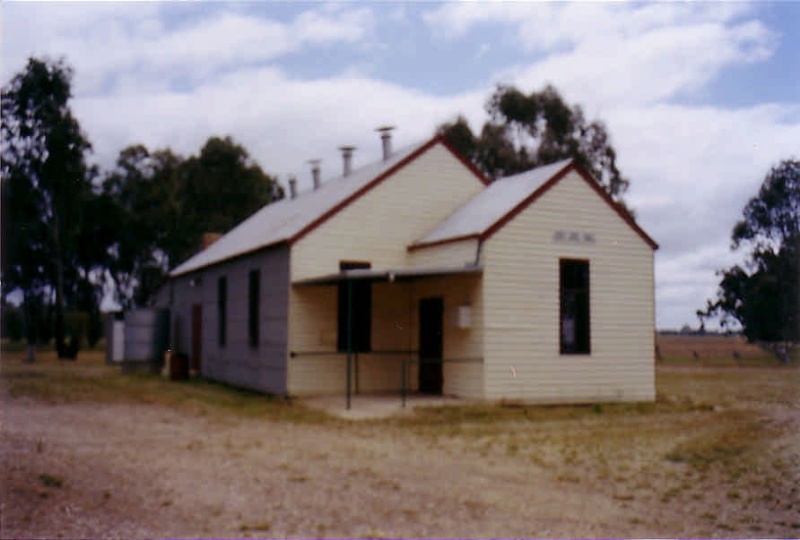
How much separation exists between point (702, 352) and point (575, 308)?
33.7 meters

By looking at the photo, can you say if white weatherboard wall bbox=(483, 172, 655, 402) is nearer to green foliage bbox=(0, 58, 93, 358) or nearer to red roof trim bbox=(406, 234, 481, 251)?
red roof trim bbox=(406, 234, 481, 251)

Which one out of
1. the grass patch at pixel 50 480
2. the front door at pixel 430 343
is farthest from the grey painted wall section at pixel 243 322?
the grass patch at pixel 50 480

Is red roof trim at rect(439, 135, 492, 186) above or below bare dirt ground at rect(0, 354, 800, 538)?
above

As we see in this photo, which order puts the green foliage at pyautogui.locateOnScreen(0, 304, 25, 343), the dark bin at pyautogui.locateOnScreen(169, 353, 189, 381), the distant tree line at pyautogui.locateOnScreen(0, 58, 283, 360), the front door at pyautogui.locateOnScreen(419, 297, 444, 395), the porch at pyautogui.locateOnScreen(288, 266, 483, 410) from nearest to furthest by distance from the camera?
the porch at pyautogui.locateOnScreen(288, 266, 483, 410) → the front door at pyautogui.locateOnScreen(419, 297, 444, 395) → the dark bin at pyautogui.locateOnScreen(169, 353, 189, 381) → the distant tree line at pyautogui.locateOnScreen(0, 58, 283, 360) → the green foliage at pyautogui.locateOnScreen(0, 304, 25, 343)

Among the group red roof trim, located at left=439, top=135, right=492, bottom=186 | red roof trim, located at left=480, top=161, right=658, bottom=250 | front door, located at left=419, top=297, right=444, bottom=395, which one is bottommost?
front door, located at left=419, top=297, right=444, bottom=395

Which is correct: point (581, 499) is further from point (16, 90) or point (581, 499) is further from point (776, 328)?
point (16, 90)

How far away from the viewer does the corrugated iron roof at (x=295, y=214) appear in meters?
20.8

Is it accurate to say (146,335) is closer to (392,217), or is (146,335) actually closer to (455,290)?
(392,217)

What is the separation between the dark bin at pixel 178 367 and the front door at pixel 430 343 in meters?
8.95

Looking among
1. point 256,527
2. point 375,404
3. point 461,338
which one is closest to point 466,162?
point 461,338

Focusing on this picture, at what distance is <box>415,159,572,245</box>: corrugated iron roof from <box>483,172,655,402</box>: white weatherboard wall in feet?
1.16

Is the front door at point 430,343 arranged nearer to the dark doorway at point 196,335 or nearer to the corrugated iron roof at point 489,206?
the corrugated iron roof at point 489,206

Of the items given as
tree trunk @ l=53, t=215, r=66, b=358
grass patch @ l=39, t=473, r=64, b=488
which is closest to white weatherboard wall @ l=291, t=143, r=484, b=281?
grass patch @ l=39, t=473, r=64, b=488

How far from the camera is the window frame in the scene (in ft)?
62.7
